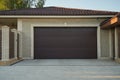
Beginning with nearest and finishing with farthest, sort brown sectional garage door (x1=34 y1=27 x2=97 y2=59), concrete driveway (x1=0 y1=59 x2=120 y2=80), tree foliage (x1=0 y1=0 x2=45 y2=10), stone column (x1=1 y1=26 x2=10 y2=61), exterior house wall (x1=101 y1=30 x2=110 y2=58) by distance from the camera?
concrete driveway (x1=0 y1=59 x2=120 y2=80) → stone column (x1=1 y1=26 x2=10 y2=61) → exterior house wall (x1=101 y1=30 x2=110 y2=58) → brown sectional garage door (x1=34 y1=27 x2=97 y2=59) → tree foliage (x1=0 y1=0 x2=45 y2=10)

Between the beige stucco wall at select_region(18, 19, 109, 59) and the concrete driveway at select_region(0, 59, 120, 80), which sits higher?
the beige stucco wall at select_region(18, 19, 109, 59)

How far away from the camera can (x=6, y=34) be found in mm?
14000

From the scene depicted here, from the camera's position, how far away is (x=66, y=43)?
18.1 metres

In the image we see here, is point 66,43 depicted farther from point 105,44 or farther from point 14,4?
point 14,4

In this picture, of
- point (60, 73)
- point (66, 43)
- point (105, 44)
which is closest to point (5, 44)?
point (60, 73)

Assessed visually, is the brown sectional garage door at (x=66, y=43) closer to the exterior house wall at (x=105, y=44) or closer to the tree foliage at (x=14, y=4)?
the exterior house wall at (x=105, y=44)

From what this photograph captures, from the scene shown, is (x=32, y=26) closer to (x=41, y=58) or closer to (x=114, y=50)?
(x=41, y=58)

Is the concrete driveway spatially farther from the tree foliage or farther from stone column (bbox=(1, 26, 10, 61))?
the tree foliage

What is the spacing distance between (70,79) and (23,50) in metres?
9.57

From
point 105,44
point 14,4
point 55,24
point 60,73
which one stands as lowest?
point 60,73

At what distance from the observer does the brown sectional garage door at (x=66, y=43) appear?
18031mm

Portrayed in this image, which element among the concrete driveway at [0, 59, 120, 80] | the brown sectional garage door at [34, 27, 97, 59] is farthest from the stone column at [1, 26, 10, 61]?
the brown sectional garage door at [34, 27, 97, 59]

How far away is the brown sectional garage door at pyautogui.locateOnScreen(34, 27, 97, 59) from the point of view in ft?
59.2

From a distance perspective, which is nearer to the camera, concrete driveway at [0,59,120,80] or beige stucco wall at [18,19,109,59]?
concrete driveway at [0,59,120,80]
